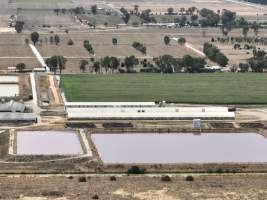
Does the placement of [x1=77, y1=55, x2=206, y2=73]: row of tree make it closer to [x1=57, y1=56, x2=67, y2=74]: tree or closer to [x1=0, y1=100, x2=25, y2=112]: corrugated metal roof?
[x1=57, y1=56, x2=67, y2=74]: tree

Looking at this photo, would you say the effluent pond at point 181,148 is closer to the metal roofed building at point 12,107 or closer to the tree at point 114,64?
the metal roofed building at point 12,107

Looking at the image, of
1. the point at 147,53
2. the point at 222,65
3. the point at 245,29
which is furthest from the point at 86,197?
the point at 245,29

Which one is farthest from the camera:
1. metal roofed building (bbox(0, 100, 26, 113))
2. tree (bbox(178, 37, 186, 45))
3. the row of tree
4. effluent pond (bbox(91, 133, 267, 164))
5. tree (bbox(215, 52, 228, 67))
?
tree (bbox(178, 37, 186, 45))

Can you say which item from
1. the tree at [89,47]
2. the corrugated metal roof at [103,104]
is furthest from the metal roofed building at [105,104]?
the tree at [89,47]

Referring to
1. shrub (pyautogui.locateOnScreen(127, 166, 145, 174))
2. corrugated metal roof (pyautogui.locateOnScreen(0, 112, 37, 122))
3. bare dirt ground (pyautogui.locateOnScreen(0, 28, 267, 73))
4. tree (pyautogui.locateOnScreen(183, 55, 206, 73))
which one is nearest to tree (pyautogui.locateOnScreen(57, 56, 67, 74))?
bare dirt ground (pyautogui.locateOnScreen(0, 28, 267, 73))

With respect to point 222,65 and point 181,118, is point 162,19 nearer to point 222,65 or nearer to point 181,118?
point 222,65

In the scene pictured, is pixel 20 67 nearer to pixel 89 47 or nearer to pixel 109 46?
pixel 89 47
